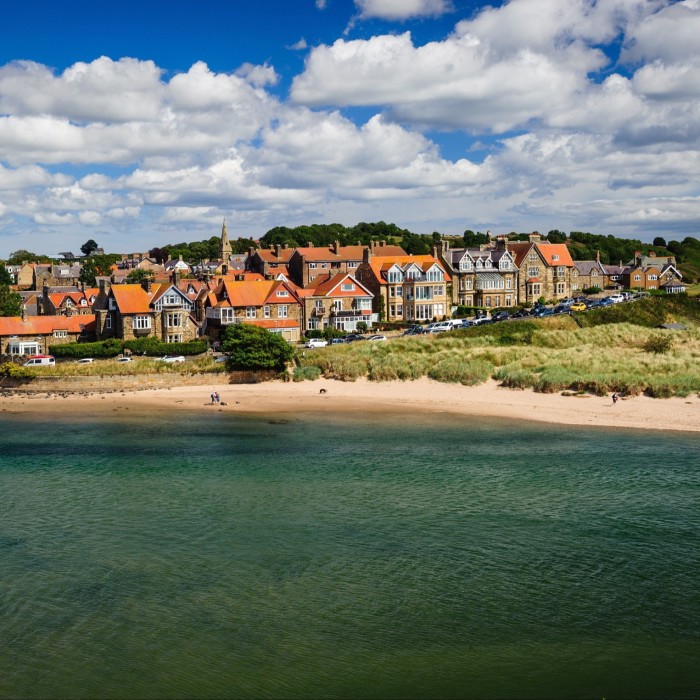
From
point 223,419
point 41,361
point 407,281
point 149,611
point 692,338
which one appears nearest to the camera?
point 149,611

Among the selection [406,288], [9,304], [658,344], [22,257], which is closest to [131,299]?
[9,304]

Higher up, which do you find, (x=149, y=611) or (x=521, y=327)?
(x=521, y=327)

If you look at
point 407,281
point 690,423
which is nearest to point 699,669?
point 690,423

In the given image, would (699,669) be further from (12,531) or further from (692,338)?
(692,338)

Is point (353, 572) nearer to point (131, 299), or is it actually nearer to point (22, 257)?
point (131, 299)

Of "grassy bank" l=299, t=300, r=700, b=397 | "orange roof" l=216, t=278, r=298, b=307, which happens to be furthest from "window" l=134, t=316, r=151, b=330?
"grassy bank" l=299, t=300, r=700, b=397

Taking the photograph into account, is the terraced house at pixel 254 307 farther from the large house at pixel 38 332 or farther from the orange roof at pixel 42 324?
the large house at pixel 38 332

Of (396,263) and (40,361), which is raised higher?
(396,263)
